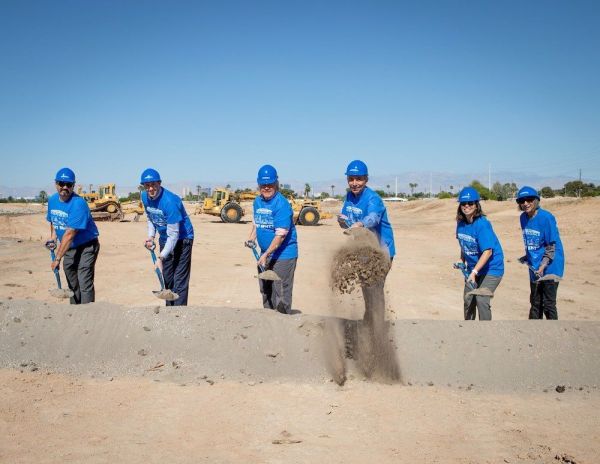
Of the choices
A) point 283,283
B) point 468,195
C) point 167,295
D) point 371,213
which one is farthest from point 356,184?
point 167,295

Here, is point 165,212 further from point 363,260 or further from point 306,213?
point 306,213

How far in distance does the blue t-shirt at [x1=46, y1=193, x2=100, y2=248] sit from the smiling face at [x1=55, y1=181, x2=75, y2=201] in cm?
4

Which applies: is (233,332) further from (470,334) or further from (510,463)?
(510,463)

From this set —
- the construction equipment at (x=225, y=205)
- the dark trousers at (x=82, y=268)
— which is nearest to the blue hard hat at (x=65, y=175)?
the dark trousers at (x=82, y=268)

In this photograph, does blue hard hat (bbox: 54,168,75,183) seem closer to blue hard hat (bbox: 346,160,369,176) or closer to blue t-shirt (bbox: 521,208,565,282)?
blue hard hat (bbox: 346,160,369,176)

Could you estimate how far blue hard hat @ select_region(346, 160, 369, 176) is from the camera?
4406 millimetres

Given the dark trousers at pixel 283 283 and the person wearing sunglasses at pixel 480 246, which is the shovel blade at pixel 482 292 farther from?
the dark trousers at pixel 283 283

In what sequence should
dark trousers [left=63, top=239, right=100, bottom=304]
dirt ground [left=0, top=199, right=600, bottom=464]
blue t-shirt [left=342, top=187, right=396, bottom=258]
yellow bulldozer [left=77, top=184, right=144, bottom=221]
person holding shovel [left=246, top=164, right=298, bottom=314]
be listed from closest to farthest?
dirt ground [left=0, top=199, right=600, bottom=464] → blue t-shirt [left=342, top=187, right=396, bottom=258] → person holding shovel [left=246, top=164, right=298, bottom=314] → dark trousers [left=63, top=239, right=100, bottom=304] → yellow bulldozer [left=77, top=184, right=144, bottom=221]

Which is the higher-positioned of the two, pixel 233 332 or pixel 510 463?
pixel 233 332

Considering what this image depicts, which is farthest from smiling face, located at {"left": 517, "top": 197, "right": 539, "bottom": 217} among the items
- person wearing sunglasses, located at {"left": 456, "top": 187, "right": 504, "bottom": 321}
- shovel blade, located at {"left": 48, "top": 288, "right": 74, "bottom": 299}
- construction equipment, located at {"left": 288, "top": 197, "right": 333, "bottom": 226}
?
construction equipment, located at {"left": 288, "top": 197, "right": 333, "bottom": 226}

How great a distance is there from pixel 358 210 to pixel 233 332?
161 cm

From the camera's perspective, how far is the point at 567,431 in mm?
3506

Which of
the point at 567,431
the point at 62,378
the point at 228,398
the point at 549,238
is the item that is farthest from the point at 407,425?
the point at 62,378

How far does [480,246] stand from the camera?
4.64m
